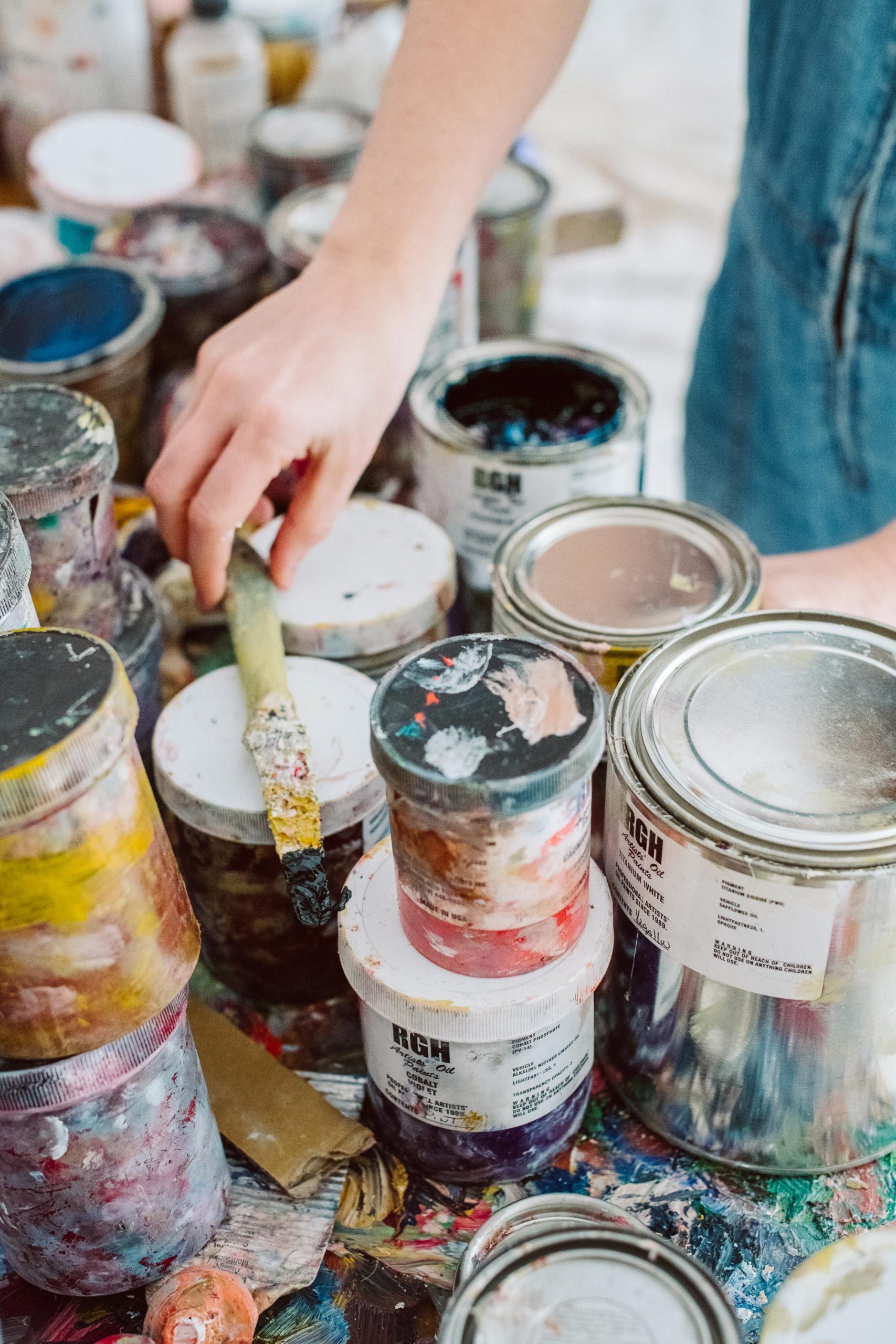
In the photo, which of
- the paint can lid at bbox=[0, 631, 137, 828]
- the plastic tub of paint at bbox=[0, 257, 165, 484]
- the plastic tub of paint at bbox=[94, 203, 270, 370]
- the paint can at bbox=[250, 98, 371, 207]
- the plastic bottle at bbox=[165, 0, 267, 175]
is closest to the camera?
the paint can lid at bbox=[0, 631, 137, 828]

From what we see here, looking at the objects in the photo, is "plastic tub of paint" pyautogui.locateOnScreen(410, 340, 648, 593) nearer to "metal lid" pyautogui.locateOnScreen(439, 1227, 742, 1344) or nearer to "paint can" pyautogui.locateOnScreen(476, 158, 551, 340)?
"paint can" pyautogui.locateOnScreen(476, 158, 551, 340)

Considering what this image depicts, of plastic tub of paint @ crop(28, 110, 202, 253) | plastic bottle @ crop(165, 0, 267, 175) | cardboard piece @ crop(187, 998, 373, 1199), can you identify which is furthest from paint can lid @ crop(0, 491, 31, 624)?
plastic bottle @ crop(165, 0, 267, 175)

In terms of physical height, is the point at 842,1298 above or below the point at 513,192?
below

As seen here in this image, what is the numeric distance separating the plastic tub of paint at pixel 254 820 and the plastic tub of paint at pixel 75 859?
201 mm

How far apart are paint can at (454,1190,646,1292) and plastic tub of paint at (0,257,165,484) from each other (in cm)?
93

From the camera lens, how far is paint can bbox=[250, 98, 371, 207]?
1.67 meters

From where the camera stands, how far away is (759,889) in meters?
0.72

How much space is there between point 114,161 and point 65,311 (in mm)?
485

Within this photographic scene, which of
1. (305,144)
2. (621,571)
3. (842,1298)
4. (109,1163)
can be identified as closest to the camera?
(842,1298)

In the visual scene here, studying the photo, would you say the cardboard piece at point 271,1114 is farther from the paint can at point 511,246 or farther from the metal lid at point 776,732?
the paint can at point 511,246

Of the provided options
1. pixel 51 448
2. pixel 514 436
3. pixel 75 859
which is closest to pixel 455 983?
pixel 75 859

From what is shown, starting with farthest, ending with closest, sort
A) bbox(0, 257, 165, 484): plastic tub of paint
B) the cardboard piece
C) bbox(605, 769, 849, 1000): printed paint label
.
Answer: bbox(0, 257, 165, 484): plastic tub of paint < the cardboard piece < bbox(605, 769, 849, 1000): printed paint label

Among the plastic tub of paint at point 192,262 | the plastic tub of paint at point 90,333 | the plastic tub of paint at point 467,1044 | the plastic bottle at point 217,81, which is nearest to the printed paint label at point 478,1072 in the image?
the plastic tub of paint at point 467,1044

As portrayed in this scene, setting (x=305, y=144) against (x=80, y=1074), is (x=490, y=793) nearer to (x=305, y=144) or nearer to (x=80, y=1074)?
(x=80, y=1074)
